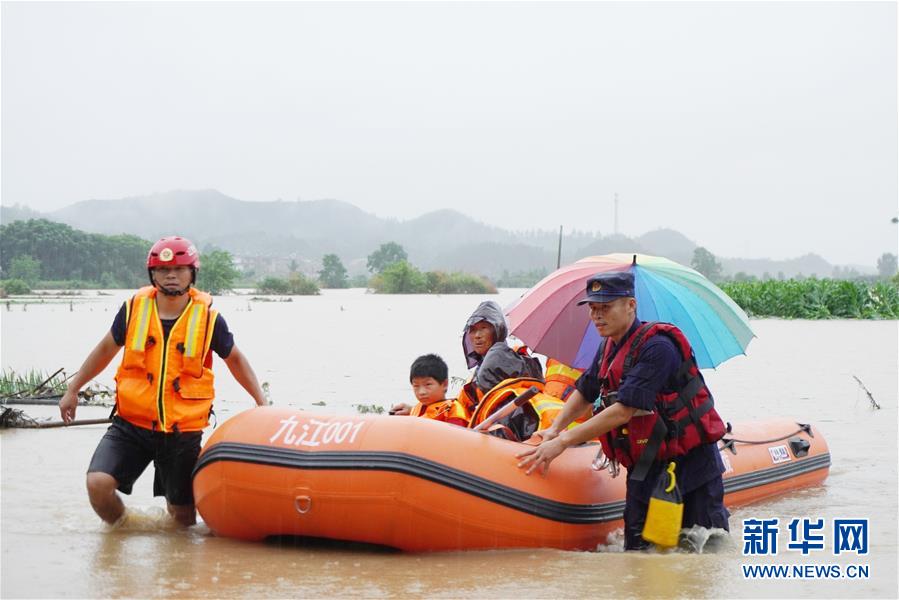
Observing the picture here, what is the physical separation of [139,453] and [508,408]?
171 centimetres

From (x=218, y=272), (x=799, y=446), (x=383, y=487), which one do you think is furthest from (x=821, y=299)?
(x=218, y=272)

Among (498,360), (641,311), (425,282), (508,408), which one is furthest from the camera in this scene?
(425,282)

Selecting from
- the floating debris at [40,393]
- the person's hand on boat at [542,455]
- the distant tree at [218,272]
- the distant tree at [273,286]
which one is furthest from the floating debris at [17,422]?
the distant tree at [273,286]

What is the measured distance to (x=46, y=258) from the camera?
158 ft

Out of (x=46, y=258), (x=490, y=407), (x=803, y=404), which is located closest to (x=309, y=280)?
(x=46, y=258)

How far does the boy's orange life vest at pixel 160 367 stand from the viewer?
451cm

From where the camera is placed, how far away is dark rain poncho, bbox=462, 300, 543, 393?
201 inches

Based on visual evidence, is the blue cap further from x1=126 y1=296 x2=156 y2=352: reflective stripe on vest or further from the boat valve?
the boat valve

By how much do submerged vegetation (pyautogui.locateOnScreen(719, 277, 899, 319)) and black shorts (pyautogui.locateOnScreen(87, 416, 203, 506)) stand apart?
878 inches

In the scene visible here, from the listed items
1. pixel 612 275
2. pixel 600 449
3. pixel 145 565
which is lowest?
pixel 145 565

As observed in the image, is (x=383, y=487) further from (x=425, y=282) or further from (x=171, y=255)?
(x=425, y=282)

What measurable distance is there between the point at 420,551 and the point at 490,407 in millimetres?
845

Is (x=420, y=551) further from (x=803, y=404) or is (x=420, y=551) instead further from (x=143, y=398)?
(x=803, y=404)

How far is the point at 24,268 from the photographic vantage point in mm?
46188
